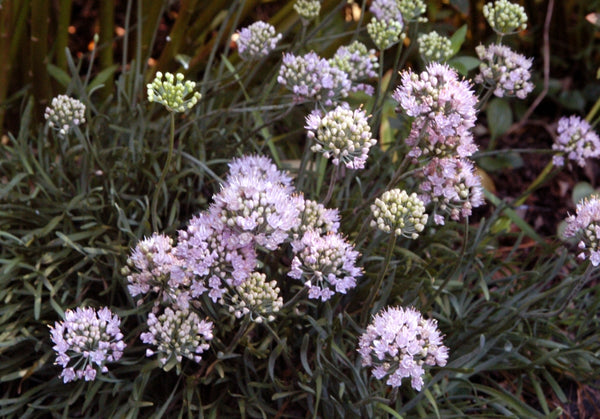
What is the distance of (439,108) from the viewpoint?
189 cm

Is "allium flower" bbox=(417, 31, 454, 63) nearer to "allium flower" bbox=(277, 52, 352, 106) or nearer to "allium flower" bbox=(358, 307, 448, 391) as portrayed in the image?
"allium flower" bbox=(277, 52, 352, 106)

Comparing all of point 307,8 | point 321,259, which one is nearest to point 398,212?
point 321,259

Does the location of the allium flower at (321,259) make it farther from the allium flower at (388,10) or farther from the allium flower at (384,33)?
the allium flower at (388,10)

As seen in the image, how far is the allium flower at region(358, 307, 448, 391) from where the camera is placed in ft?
5.91

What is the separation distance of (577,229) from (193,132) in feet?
4.54

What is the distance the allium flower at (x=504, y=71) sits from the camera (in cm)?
233

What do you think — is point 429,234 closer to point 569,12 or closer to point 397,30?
point 397,30

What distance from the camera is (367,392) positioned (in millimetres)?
2166

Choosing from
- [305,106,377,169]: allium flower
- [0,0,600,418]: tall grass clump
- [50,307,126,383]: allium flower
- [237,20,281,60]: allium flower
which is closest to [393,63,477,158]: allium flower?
[0,0,600,418]: tall grass clump

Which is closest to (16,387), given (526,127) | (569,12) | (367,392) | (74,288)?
(74,288)

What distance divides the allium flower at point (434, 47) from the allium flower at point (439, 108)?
0.50 metres

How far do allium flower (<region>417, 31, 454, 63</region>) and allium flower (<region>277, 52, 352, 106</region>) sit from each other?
0.33 m

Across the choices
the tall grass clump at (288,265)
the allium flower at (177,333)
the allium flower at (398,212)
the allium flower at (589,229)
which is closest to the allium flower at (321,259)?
the tall grass clump at (288,265)

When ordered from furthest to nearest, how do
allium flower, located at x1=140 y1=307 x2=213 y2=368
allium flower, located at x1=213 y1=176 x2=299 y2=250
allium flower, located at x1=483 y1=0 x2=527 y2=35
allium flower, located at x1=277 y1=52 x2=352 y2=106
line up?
allium flower, located at x1=483 y1=0 x2=527 y2=35, allium flower, located at x1=277 y1=52 x2=352 y2=106, allium flower, located at x1=140 y1=307 x2=213 y2=368, allium flower, located at x1=213 y1=176 x2=299 y2=250
